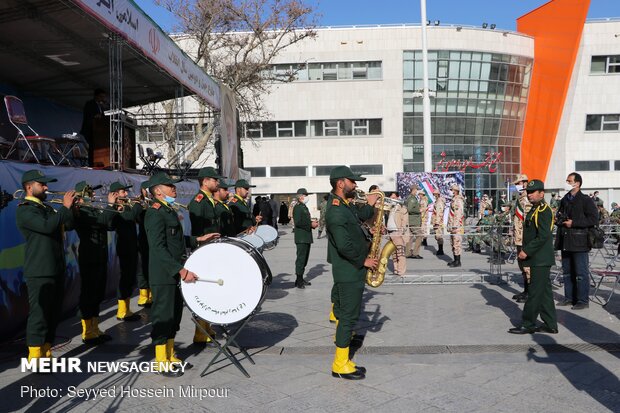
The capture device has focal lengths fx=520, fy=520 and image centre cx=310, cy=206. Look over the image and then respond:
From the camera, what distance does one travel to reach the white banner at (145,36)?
26.0ft

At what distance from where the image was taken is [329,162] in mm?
39344

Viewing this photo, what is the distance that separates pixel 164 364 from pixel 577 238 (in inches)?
246

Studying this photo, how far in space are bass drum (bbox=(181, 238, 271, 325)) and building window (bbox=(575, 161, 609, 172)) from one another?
41342mm

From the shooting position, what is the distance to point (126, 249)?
8.03 m

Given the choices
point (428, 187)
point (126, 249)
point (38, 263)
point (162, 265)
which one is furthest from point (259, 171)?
point (162, 265)

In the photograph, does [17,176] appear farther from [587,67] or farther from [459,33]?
[587,67]

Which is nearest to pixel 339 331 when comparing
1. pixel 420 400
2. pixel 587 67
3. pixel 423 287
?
pixel 420 400

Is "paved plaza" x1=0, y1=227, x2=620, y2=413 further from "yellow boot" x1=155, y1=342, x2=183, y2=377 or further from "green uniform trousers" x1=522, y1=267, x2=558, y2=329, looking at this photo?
"green uniform trousers" x1=522, y1=267, x2=558, y2=329

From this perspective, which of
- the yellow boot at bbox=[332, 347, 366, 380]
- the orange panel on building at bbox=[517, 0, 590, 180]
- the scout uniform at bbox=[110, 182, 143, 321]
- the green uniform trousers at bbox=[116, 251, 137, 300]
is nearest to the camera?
the yellow boot at bbox=[332, 347, 366, 380]

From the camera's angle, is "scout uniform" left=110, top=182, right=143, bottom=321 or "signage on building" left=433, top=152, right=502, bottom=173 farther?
"signage on building" left=433, top=152, right=502, bottom=173

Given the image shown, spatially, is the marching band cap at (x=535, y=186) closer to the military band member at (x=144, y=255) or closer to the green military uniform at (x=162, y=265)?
the green military uniform at (x=162, y=265)

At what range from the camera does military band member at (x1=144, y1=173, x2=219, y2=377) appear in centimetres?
516

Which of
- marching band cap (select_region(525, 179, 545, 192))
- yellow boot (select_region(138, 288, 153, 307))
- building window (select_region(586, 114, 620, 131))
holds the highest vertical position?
building window (select_region(586, 114, 620, 131))

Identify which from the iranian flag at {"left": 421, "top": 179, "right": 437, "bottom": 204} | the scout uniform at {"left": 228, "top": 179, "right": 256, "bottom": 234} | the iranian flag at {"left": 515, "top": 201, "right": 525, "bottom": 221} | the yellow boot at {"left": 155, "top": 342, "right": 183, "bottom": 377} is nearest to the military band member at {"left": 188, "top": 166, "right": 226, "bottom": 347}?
the scout uniform at {"left": 228, "top": 179, "right": 256, "bottom": 234}
